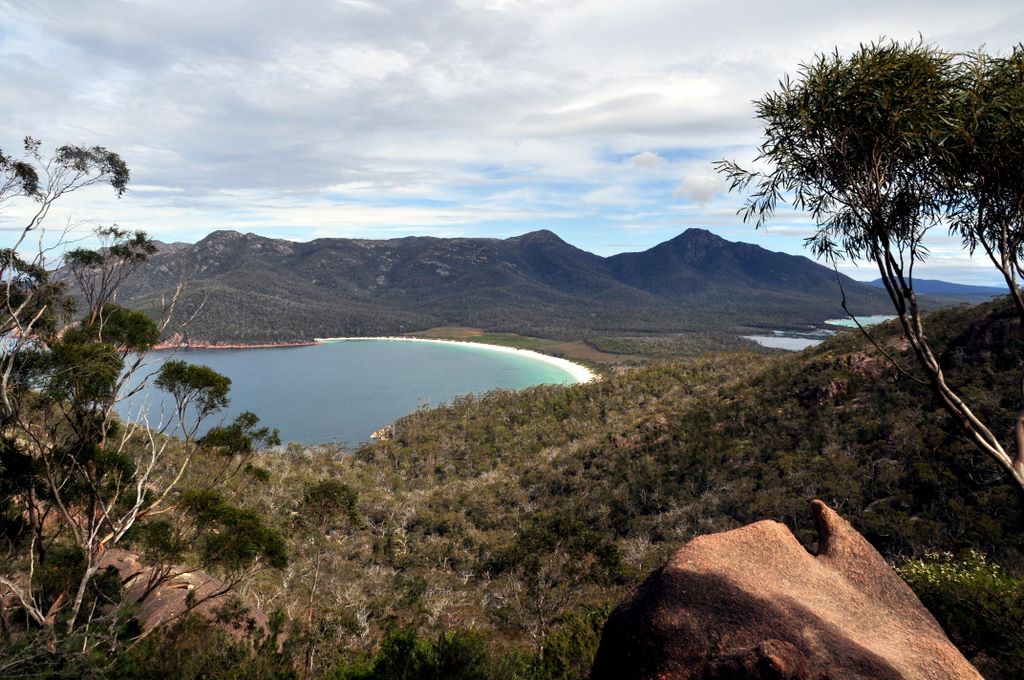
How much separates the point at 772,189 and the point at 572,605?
22.1 metres

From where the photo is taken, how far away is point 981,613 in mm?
13359

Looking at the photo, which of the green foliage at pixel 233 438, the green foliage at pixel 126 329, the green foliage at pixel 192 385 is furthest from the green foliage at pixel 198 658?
the green foliage at pixel 126 329

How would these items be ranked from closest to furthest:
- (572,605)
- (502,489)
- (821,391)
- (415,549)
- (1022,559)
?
(1022,559)
(572,605)
(415,549)
(821,391)
(502,489)

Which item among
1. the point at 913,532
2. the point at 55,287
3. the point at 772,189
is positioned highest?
the point at 772,189

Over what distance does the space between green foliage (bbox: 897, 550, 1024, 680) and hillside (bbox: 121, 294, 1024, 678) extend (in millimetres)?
54

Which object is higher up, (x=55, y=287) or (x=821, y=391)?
(x=55, y=287)

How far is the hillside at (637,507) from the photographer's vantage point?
71.6 feet

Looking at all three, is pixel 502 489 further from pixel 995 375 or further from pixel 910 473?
pixel 995 375

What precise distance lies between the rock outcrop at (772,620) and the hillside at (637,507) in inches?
199

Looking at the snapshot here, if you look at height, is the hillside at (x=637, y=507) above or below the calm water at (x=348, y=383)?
above

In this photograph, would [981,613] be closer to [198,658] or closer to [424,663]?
[424,663]

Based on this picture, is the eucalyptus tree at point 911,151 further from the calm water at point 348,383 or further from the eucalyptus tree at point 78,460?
the calm water at point 348,383

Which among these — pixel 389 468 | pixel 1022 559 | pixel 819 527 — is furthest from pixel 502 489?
pixel 819 527

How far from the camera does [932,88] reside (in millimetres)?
8633
